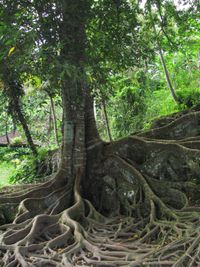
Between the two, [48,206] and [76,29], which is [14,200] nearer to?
[48,206]

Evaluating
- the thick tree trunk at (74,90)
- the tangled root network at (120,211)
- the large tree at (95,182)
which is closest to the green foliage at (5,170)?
the tangled root network at (120,211)

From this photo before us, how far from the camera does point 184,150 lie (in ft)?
18.5

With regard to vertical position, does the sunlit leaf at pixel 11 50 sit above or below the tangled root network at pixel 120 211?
above

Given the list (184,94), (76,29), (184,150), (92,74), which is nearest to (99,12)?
(76,29)

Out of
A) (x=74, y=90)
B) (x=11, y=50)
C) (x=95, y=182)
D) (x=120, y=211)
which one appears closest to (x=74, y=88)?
(x=74, y=90)

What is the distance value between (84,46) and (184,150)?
2.32 metres

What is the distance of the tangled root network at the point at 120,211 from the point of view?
12.6ft

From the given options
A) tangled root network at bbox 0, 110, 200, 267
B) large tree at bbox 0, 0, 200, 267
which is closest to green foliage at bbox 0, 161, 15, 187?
tangled root network at bbox 0, 110, 200, 267

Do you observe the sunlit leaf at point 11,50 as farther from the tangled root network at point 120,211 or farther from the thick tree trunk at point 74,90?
the tangled root network at point 120,211

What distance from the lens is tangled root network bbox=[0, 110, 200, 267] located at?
152 inches

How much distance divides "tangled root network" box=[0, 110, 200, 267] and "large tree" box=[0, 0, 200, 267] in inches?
0.6

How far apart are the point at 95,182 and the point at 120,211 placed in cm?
74

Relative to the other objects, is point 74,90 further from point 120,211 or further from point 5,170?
point 5,170

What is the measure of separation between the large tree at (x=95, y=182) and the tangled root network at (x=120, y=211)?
0.05 feet
